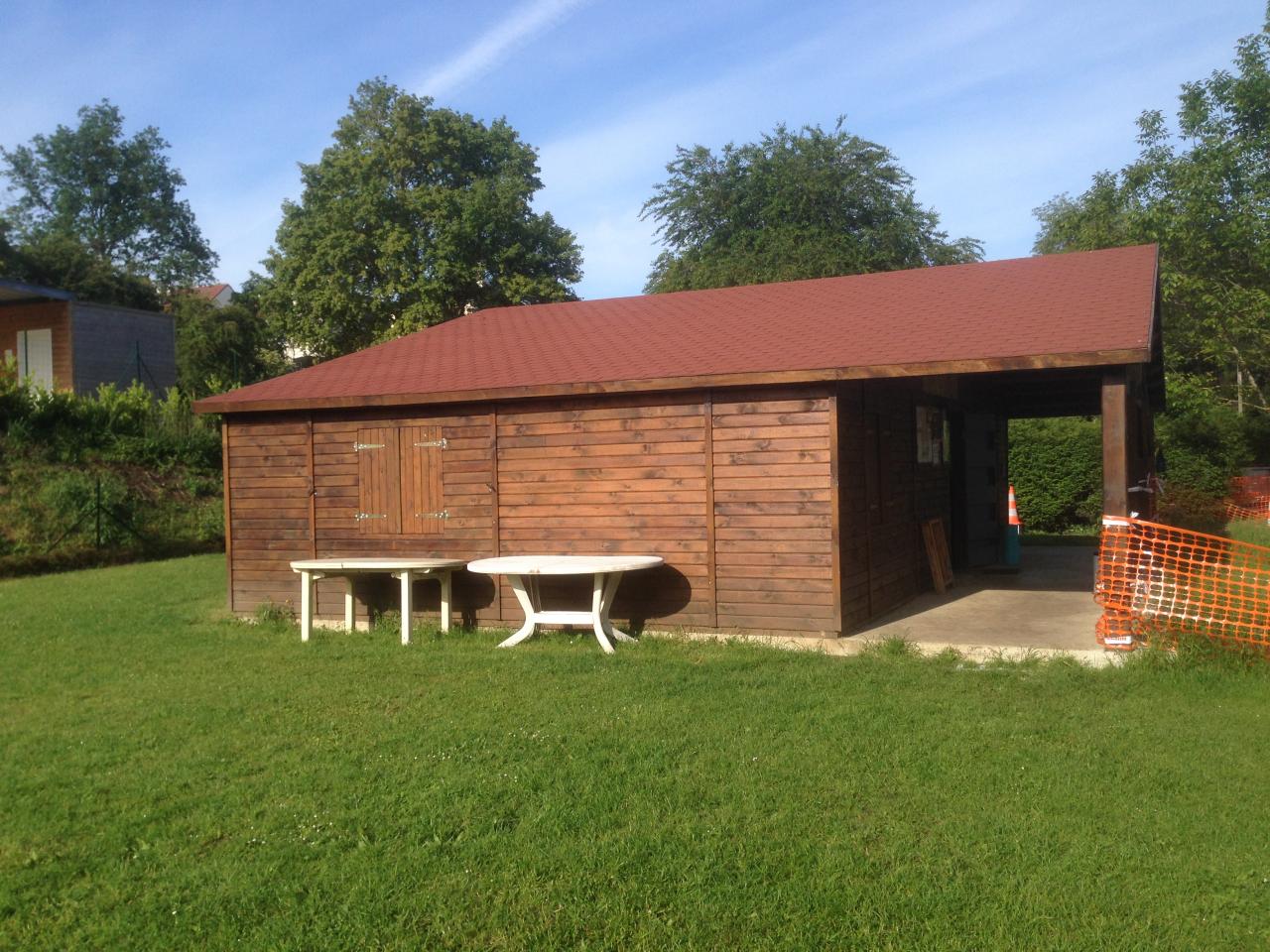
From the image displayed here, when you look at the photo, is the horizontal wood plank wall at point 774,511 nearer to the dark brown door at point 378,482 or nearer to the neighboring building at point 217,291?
the dark brown door at point 378,482

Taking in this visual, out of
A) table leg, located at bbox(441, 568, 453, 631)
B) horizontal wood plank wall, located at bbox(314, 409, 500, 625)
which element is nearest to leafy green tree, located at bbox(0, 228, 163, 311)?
horizontal wood plank wall, located at bbox(314, 409, 500, 625)

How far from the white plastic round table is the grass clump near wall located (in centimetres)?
1032

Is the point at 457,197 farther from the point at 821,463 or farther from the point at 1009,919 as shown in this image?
the point at 1009,919

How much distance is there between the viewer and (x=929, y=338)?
8859 millimetres

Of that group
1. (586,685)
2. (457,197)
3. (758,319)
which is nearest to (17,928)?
(586,685)

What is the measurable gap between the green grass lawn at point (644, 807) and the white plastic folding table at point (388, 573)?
1.33m

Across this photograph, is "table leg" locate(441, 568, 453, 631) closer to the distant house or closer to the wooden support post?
the wooden support post

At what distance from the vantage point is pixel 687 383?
8844mm

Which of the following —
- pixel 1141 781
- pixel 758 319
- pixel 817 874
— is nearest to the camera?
pixel 817 874

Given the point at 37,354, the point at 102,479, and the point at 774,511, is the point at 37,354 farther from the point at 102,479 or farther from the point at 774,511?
the point at 774,511

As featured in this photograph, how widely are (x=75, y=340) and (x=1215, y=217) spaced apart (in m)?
27.3

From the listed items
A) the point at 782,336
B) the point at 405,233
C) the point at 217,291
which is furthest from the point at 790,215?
the point at 217,291

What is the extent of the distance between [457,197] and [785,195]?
9.93 m

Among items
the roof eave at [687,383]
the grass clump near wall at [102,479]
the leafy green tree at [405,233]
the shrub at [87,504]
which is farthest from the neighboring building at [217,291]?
the roof eave at [687,383]
